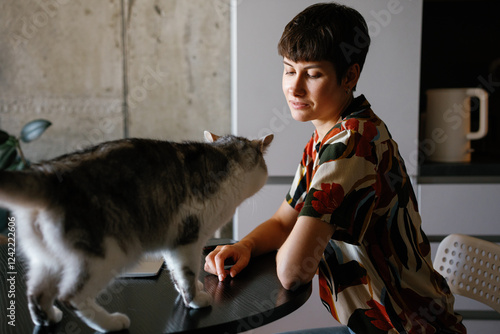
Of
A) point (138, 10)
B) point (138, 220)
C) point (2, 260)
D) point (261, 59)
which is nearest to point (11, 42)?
point (138, 10)

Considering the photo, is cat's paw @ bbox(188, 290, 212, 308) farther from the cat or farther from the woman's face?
the woman's face

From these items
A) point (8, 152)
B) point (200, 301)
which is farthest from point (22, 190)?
point (8, 152)

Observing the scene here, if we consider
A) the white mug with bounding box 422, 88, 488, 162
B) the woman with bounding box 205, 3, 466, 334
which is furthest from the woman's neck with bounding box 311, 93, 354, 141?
the white mug with bounding box 422, 88, 488, 162

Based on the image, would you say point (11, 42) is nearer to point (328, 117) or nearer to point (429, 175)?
point (328, 117)

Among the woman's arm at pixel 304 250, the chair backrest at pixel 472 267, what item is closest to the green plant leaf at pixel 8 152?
the woman's arm at pixel 304 250

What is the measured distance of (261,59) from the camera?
5.64 ft

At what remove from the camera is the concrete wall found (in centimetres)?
214

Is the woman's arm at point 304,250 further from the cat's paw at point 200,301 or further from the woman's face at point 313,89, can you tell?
the woman's face at point 313,89

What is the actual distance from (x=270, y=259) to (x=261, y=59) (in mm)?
930

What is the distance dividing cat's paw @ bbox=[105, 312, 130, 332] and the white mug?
5.08ft

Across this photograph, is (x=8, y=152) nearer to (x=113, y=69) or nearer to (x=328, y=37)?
(x=113, y=69)

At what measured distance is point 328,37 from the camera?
0.93m

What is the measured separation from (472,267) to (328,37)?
2.36 ft

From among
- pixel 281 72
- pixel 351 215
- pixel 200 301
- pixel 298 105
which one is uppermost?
pixel 281 72
